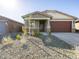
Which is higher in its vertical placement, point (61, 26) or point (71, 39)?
point (61, 26)

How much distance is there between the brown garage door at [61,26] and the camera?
29.9m

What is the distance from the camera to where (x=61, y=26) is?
30.1 m

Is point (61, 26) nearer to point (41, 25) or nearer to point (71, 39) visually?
point (41, 25)

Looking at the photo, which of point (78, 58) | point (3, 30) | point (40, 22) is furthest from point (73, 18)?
point (78, 58)

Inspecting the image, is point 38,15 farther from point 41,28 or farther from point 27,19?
point 41,28

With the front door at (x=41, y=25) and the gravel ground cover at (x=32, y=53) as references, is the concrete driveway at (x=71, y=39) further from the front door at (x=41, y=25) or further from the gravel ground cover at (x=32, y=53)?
the front door at (x=41, y=25)

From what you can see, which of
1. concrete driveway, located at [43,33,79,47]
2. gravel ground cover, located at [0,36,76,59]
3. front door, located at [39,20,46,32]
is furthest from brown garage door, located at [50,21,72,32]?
gravel ground cover, located at [0,36,76,59]

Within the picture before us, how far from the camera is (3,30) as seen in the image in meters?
26.2

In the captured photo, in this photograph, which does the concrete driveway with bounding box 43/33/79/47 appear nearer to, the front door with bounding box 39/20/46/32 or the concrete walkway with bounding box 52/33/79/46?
the concrete walkway with bounding box 52/33/79/46

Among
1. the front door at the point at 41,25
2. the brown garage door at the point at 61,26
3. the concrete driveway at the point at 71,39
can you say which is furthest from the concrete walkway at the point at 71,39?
the front door at the point at 41,25

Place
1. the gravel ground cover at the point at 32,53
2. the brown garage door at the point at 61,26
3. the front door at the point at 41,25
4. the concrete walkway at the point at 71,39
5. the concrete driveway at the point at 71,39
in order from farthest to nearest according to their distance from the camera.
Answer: the front door at the point at 41,25 → the brown garage door at the point at 61,26 → the concrete walkway at the point at 71,39 → the concrete driveway at the point at 71,39 → the gravel ground cover at the point at 32,53

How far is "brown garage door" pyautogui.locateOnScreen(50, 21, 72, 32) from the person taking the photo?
29906mm

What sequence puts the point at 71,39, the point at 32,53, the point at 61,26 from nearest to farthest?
1. the point at 32,53
2. the point at 71,39
3. the point at 61,26

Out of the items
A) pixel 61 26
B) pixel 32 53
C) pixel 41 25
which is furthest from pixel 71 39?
pixel 41 25
